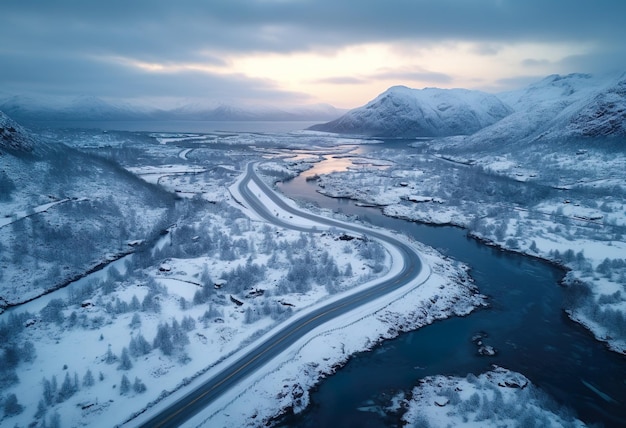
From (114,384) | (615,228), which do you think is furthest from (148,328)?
(615,228)

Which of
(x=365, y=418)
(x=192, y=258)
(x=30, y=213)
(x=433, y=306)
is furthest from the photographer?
(x=30, y=213)

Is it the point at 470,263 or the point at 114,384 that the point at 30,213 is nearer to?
the point at 114,384

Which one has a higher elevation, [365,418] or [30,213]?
[30,213]

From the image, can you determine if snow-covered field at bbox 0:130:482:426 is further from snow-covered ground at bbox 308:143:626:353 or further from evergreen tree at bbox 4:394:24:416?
snow-covered ground at bbox 308:143:626:353

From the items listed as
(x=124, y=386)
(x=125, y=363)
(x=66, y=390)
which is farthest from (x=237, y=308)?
(x=66, y=390)

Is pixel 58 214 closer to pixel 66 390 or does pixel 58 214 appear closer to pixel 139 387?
pixel 66 390

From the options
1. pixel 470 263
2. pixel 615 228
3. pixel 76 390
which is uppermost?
pixel 615 228

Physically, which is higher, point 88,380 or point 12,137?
point 12,137

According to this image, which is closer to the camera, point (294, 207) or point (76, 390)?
point (76, 390)
